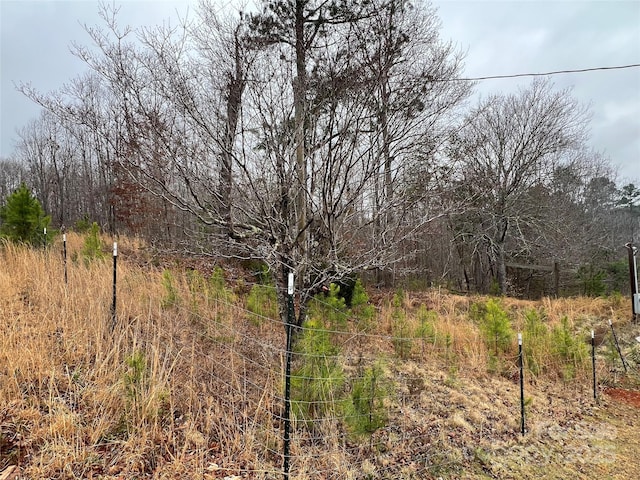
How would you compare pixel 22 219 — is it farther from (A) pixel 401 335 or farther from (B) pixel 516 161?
(B) pixel 516 161

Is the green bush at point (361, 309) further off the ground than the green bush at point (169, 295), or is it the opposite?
the green bush at point (169, 295)

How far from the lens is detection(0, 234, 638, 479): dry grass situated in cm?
231

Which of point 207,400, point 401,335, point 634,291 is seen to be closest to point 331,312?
point 401,335

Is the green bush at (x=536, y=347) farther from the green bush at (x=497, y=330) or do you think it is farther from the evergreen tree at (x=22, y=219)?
the evergreen tree at (x=22, y=219)

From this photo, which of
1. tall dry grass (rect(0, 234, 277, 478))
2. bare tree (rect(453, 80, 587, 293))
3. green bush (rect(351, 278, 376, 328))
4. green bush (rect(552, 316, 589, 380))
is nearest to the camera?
tall dry grass (rect(0, 234, 277, 478))

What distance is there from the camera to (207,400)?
2.83 meters

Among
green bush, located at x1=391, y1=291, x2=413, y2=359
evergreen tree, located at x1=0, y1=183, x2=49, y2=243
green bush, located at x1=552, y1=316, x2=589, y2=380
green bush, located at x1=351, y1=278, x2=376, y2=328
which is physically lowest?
green bush, located at x1=552, y1=316, x2=589, y2=380

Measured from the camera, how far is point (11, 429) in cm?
225

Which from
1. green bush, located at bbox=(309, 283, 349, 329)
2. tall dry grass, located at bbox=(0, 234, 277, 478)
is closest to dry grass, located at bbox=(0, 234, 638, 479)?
tall dry grass, located at bbox=(0, 234, 277, 478)

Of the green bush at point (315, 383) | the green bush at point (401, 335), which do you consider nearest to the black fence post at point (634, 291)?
the green bush at point (401, 335)

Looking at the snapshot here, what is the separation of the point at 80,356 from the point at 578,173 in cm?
1826

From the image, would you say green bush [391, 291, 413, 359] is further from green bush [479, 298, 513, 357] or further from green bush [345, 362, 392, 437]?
green bush [345, 362, 392, 437]

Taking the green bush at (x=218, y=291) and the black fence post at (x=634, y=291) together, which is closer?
the green bush at (x=218, y=291)

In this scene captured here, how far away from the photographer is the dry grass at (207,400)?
2.31m
